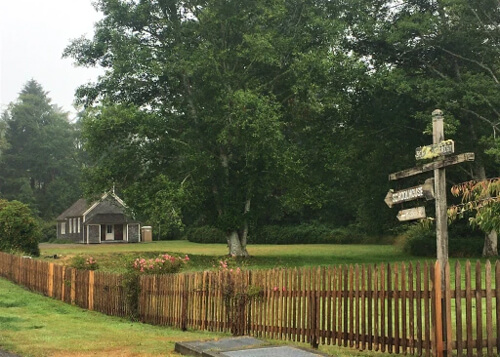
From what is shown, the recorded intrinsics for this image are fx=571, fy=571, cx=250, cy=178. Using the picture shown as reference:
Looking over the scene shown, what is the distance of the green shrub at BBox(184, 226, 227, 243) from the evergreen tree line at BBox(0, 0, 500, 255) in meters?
26.8

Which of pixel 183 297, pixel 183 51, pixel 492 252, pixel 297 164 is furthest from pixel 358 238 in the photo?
pixel 183 297

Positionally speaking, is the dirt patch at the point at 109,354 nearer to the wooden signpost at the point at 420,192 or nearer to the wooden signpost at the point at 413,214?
the wooden signpost at the point at 413,214

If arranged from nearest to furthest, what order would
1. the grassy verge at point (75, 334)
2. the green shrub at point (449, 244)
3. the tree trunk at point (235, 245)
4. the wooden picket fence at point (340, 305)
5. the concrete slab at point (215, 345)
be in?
the wooden picket fence at point (340, 305)
the concrete slab at point (215, 345)
the grassy verge at point (75, 334)
the tree trunk at point (235, 245)
the green shrub at point (449, 244)

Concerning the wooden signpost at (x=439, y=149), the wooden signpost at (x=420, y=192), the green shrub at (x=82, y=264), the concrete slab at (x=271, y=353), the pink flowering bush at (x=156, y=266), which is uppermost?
the wooden signpost at (x=439, y=149)

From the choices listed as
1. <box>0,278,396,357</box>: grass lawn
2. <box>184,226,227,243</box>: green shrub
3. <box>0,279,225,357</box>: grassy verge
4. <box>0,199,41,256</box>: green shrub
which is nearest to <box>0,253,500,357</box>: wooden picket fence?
<box>0,278,396,357</box>: grass lawn

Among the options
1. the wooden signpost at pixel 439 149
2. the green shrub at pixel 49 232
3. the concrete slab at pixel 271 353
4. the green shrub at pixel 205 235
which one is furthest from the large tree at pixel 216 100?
the green shrub at pixel 49 232

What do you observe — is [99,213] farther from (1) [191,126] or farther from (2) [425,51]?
(2) [425,51]

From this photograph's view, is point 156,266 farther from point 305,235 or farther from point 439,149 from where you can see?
point 305,235

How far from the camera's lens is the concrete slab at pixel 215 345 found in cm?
837

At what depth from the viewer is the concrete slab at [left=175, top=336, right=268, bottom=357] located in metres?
8.37

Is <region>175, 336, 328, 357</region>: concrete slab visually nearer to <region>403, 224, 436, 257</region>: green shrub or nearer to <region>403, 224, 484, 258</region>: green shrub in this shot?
<region>403, 224, 484, 258</region>: green shrub

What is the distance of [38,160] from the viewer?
8512 cm

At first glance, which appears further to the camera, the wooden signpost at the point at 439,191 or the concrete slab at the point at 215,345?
the wooden signpost at the point at 439,191

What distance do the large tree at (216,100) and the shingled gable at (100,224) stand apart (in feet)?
100
